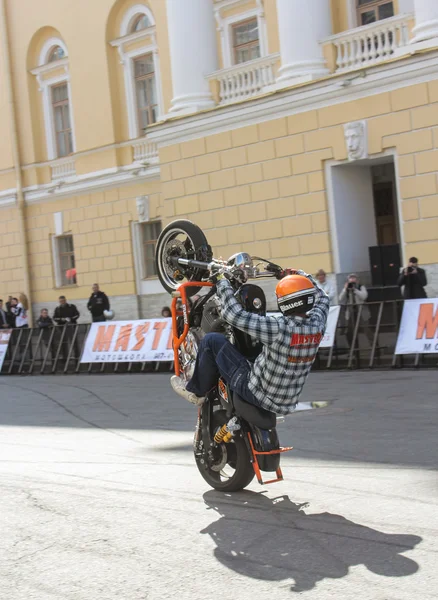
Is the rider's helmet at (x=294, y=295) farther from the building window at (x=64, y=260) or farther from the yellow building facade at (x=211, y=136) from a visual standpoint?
the building window at (x=64, y=260)

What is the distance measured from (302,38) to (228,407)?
55.7 feet

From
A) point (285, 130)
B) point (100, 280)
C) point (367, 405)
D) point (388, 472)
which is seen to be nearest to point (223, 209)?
point (285, 130)

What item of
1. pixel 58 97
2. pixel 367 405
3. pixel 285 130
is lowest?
pixel 367 405

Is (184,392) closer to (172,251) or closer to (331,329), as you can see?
(172,251)

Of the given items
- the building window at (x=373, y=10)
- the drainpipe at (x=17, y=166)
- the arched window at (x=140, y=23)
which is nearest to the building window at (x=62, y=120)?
the drainpipe at (x=17, y=166)

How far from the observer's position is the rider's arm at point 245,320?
7035 mm

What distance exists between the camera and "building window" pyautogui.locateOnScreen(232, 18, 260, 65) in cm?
2597

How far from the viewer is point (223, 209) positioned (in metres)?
24.8

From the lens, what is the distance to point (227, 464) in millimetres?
7871

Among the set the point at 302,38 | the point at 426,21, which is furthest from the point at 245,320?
the point at 302,38

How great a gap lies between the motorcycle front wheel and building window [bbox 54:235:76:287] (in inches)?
976

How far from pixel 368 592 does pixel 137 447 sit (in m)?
5.60

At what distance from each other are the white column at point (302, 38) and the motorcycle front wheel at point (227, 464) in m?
16.1

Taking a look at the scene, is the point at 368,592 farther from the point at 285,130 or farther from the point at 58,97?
the point at 58,97
